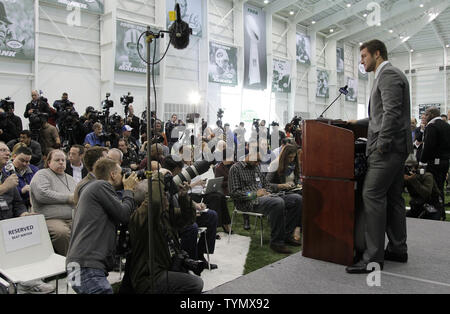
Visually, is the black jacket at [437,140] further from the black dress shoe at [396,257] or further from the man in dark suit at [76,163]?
the man in dark suit at [76,163]

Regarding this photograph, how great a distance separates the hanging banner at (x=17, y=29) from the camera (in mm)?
8797

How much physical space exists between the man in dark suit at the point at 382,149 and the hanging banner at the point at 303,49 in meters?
16.6

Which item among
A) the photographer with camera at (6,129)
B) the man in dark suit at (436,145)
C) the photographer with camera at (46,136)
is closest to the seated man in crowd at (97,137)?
the photographer with camera at (46,136)

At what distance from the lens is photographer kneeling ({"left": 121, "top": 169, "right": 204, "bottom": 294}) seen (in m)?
1.97

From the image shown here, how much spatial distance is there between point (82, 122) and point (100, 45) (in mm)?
5360

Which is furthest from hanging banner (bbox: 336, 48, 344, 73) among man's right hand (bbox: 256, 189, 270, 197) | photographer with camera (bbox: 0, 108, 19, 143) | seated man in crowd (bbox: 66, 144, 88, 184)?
seated man in crowd (bbox: 66, 144, 88, 184)

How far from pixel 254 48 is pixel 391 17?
7.83m

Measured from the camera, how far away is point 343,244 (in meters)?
2.56

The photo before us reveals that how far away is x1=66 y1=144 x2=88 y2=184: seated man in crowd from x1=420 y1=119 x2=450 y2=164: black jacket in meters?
4.35

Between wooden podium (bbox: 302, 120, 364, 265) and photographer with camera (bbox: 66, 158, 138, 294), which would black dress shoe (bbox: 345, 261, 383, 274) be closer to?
wooden podium (bbox: 302, 120, 364, 265)

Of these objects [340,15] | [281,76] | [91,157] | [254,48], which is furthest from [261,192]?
[340,15]

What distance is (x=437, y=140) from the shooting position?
5012mm

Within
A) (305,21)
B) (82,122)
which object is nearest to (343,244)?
(82,122)

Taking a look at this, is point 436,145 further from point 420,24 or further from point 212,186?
point 420,24
